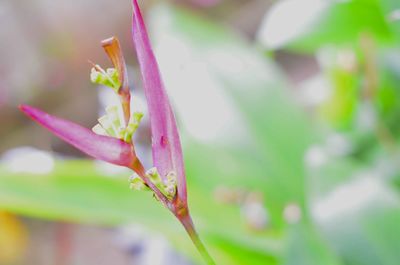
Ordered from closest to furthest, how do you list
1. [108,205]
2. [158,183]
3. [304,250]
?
[158,183] < [304,250] < [108,205]

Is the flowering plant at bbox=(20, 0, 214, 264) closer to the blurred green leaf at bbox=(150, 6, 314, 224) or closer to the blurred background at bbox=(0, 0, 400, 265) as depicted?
the blurred background at bbox=(0, 0, 400, 265)

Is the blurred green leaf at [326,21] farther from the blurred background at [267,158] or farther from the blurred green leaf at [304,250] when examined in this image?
the blurred green leaf at [304,250]

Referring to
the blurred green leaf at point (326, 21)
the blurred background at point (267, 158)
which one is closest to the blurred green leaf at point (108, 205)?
the blurred background at point (267, 158)

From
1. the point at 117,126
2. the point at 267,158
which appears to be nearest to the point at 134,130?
the point at 117,126

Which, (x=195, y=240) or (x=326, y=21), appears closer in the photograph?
(x=195, y=240)

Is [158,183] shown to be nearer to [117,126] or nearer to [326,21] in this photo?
[117,126]

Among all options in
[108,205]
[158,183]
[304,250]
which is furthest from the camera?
[108,205]

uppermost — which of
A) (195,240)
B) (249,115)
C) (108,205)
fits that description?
(249,115)

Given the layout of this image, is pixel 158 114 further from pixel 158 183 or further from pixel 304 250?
pixel 304 250

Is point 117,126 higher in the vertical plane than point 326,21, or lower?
lower
